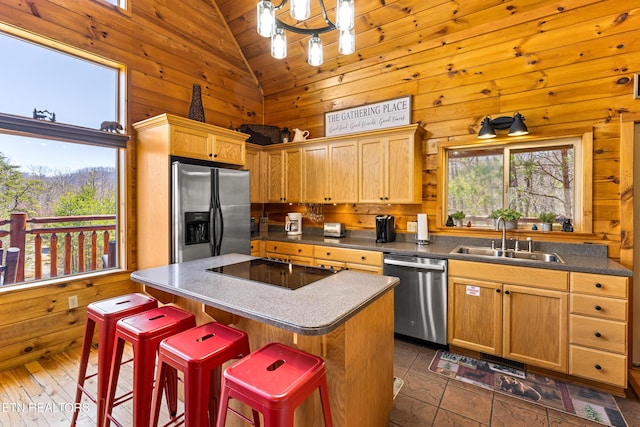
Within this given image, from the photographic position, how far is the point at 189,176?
2.95m

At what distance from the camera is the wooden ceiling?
10.7 feet

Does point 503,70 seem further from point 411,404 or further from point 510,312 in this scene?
point 411,404

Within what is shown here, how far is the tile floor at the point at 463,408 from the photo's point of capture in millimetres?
1882

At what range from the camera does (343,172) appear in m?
3.65

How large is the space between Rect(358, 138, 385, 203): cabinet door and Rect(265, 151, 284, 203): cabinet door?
Answer: 122 centimetres

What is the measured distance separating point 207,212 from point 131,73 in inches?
66.5

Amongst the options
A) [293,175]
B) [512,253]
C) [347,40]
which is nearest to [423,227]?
[512,253]

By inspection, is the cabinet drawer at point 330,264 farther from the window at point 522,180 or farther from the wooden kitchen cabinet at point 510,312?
the window at point 522,180

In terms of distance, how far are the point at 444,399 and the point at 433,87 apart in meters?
3.04

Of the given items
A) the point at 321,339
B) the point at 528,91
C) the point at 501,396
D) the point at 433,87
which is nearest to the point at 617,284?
the point at 501,396

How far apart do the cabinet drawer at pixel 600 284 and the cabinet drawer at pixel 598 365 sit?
425 mm

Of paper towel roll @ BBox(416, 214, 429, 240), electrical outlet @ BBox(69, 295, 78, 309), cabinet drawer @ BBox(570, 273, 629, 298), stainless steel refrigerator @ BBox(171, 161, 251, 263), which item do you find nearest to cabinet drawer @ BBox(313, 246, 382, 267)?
paper towel roll @ BBox(416, 214, 429, 240)

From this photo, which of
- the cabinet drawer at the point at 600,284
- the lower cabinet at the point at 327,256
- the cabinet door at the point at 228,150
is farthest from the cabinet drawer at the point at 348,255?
the cabinet drawer at the point at 600,284

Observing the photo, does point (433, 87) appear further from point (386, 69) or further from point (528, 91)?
point (528, 91)
